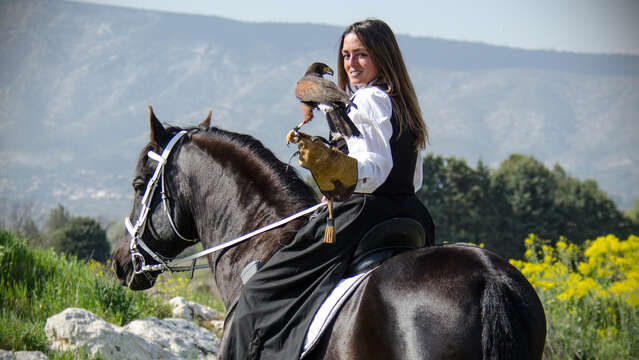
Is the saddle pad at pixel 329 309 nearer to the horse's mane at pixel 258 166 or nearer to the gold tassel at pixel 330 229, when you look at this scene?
the gold tassel at pixel 330 229

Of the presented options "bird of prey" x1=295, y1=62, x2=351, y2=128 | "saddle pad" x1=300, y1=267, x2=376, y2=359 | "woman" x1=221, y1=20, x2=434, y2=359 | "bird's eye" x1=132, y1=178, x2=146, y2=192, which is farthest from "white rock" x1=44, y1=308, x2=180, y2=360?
"bird of prey" x1=295, y1=62, x2=351, y2=128

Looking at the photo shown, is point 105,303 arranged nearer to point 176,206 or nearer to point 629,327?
point 176,206

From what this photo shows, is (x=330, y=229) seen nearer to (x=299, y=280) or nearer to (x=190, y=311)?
(x=299, y=280)

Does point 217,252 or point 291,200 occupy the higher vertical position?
point 291,200

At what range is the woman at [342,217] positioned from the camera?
2.58 metres

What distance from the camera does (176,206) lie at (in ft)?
11.8

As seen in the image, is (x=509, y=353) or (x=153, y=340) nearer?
(x=509, y=353)

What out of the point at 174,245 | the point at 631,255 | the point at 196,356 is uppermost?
the point at 174,245

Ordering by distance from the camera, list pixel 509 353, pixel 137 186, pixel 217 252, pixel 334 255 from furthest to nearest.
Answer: pixel 137 186, pixel 217 252, pixel 334 255, pixel 509 353

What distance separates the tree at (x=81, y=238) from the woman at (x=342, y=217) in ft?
88.1

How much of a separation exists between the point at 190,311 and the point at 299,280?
5.16m

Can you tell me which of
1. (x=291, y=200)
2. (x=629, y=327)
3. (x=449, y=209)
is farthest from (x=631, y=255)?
(x=449, y=209)

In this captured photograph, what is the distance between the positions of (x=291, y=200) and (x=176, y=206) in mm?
851

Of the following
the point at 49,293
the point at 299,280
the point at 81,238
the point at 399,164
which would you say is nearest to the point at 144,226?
the point at 299,280
